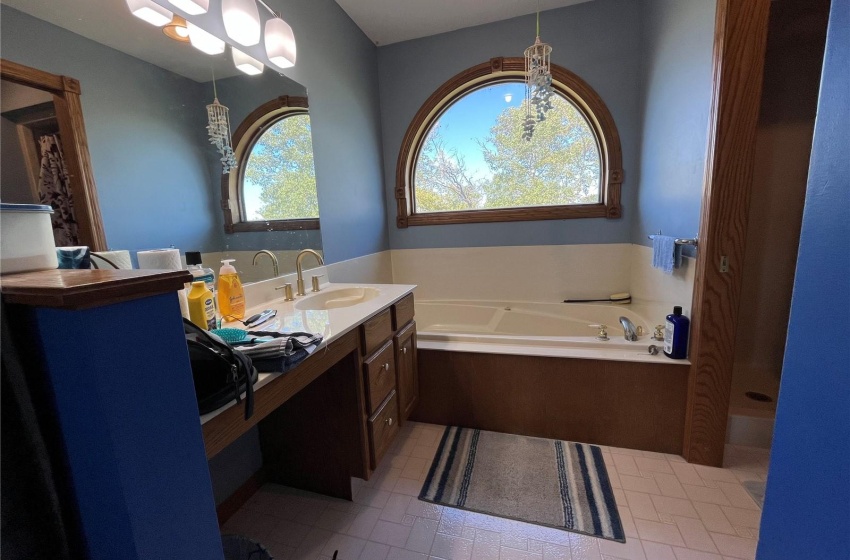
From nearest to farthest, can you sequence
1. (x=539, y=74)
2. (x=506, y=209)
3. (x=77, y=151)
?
(x=77, y=151) < (x=539, y=74) < (x=506, y=209)

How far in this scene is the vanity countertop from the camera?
3.65 ft

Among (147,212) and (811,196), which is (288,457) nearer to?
(147,212)

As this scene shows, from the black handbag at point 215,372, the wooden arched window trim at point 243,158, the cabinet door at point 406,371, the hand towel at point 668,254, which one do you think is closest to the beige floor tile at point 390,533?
the cabinet door at point 406,371

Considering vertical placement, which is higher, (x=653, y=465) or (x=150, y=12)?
(x=150, y=12)

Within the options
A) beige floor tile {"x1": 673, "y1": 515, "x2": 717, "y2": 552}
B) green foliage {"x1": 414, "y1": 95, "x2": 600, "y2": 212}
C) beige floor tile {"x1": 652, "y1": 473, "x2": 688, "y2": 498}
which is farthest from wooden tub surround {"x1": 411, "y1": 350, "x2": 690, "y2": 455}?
green foliage {"x1": 414, "y1": 95, "x2": 600, "y2": 212}

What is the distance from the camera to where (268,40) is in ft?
5.01

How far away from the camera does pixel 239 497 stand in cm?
147

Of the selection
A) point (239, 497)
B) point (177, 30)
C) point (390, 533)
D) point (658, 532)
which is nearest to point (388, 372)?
point (390, 533)

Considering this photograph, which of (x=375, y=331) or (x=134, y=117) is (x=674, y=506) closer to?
(x=375, y=331)

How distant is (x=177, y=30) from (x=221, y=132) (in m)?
0.34

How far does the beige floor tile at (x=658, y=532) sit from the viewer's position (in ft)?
4.03

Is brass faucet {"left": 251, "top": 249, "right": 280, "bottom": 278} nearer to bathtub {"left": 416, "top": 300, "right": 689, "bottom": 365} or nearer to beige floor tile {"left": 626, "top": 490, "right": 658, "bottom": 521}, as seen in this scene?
bathtub {"left": 416, "top": 300, "right": 689, "bottom": 365}

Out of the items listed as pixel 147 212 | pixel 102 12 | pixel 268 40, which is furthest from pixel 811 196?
pixel 268 40

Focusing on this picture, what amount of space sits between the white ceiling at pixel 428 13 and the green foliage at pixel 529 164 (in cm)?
60
